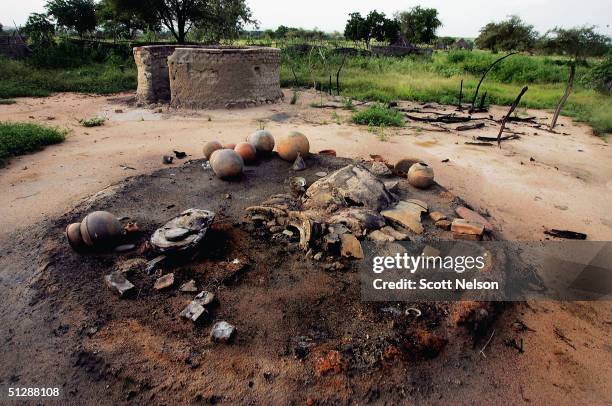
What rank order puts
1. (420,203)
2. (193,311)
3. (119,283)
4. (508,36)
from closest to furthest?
(193,311), (119,283), (420,203), (508,36)

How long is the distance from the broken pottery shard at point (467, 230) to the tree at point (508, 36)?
37.3 metres

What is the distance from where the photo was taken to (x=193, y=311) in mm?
3141

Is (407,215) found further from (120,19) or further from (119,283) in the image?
(120,19)

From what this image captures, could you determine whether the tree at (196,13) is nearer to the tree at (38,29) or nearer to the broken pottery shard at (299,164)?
the tree at (38,29)

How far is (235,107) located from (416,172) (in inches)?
303

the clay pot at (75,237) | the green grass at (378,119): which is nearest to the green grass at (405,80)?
the green grass at (378,119)

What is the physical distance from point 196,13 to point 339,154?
20.7 m

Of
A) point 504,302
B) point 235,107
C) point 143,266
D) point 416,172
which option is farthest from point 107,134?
point 504,302

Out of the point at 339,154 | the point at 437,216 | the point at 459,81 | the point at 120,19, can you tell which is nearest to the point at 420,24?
the point at 459,81

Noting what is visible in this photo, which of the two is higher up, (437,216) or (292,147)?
(292,147)

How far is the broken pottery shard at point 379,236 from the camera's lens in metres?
3.90

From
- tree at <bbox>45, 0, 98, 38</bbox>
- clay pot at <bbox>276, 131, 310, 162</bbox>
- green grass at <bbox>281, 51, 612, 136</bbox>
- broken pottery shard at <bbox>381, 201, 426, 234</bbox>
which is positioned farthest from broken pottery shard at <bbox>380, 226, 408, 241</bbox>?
tree at <bbox>45, 0, 98, 38</bbox>

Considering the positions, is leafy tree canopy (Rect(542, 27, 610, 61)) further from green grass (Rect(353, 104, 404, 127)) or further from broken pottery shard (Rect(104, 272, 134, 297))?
broken pottery shard (Rect(104, 272, 134, 297))

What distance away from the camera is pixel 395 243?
12.6 feet
